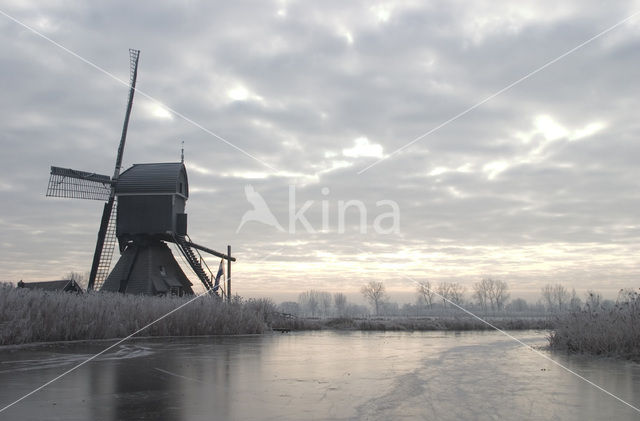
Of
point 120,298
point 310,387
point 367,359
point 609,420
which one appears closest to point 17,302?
point 120,298

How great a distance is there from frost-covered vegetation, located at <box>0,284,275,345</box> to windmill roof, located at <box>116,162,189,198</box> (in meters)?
12.2

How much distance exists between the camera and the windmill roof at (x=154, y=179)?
4066 centimetres

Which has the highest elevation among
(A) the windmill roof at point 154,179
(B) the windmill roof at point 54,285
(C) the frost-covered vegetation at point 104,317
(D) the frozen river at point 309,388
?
(A) the windmill roof at point 154,179

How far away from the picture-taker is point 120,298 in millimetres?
27000

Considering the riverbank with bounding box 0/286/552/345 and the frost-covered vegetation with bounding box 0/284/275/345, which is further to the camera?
the riverbank with bounding box 0/286/552/345

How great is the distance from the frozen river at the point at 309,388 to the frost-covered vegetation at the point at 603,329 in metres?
1.43

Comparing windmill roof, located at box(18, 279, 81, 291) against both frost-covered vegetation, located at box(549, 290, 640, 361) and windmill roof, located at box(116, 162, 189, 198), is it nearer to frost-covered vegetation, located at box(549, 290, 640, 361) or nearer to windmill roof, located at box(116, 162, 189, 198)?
windmill roof, located at box(116, 162, 189, 198)

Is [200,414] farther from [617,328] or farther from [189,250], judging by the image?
[189,250]

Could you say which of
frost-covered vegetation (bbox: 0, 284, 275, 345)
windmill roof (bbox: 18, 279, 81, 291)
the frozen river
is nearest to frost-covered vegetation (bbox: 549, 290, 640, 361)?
the frozen river

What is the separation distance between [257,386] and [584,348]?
12.1 m

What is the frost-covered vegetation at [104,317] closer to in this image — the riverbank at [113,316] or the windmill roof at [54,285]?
the riverbank at [113,316]

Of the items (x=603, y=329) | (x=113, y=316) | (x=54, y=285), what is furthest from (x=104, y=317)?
(x=54, y=285)

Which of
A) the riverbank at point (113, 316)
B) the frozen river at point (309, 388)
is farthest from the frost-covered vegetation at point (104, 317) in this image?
the frozen river at point (309, 388)

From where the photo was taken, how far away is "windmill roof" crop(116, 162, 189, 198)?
4066 centimetres
